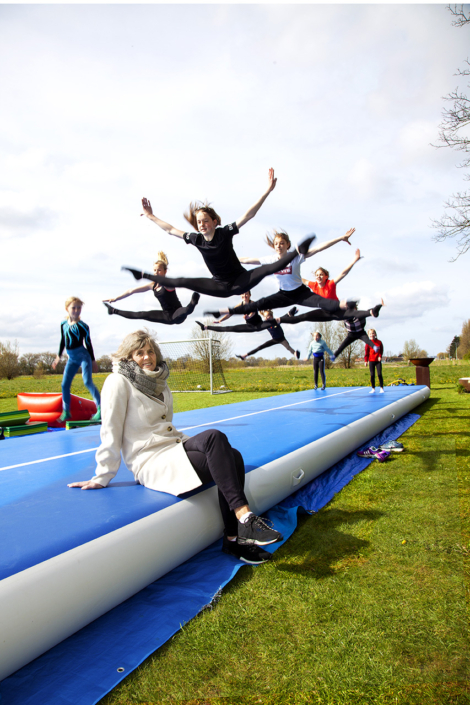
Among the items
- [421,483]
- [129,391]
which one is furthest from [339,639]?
[421,483]

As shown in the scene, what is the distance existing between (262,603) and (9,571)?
3.35 ft

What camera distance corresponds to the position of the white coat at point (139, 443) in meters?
2.18

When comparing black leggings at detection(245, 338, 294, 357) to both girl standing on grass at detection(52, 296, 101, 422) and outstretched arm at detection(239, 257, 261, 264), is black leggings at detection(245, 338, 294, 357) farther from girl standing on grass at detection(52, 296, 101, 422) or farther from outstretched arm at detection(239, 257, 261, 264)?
girl standing on grass at detection(52, 296, 101, 422)

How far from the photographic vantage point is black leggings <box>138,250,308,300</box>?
3.32m

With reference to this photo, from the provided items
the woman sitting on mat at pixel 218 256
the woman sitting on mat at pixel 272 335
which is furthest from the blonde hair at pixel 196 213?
the woman sitting on mat at pixel 272 335

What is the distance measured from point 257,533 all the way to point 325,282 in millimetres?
2740

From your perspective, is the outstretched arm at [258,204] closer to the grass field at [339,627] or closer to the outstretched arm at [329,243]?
the outstretched arm at [329,243]

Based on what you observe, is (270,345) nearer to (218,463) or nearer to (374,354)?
(374,354)

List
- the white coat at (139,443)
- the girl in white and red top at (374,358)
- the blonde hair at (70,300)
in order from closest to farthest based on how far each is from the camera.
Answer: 1. the white coat at (139,443)
2. the blonde hair at (70,300)
3. the girl in white and red top at (374,358)

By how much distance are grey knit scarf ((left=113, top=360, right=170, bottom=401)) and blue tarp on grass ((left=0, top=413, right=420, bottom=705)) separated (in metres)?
0.90

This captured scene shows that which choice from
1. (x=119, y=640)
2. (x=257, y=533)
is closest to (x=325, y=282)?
(x=257, y=533)

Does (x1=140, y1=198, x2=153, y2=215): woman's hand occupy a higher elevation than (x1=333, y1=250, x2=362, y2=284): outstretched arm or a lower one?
higher

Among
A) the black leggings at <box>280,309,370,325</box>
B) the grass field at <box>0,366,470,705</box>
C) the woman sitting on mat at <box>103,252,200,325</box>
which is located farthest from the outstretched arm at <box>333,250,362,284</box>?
the grass field at <box>0,366,470,705</box>

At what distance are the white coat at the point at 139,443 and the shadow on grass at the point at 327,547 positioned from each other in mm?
688
